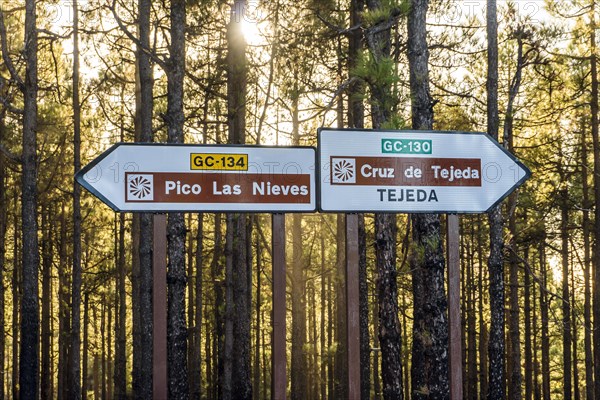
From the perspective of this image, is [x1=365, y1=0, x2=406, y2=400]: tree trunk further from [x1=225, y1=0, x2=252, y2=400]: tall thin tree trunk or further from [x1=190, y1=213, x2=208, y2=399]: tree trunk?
[x1=190, y1=213, x2=208, y2=399]: tree trunk

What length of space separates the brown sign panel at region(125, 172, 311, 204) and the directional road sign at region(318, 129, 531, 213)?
0.46 meters

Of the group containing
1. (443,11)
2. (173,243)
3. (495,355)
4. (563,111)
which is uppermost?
(443,11)

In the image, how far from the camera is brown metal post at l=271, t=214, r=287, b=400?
23.2 feet

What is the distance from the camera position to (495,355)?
1803 centimetres

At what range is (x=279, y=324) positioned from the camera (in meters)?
7.12

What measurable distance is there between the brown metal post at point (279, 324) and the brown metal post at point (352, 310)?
593 mm

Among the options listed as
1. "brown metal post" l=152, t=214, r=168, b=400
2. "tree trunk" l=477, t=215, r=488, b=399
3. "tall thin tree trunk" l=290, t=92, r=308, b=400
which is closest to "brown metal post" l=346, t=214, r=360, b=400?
"brown metal post" l=152, t=214, r=168, b=400

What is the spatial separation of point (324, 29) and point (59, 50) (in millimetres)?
10965

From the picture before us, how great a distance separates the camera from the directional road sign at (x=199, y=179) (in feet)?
23.7

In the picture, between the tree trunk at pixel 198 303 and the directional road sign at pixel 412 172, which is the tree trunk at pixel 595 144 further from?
the directional road sign at pixel 412 172

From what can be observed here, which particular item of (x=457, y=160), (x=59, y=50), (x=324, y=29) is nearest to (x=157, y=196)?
(x=457, y=160)

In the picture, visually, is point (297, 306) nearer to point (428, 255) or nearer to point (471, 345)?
point (428, 255)

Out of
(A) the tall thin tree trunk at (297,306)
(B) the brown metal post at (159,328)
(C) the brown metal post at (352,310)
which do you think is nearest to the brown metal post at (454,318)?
(C) the brown metal post at (352,310)

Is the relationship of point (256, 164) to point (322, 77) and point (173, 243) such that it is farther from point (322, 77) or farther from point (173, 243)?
point (322, 77)
